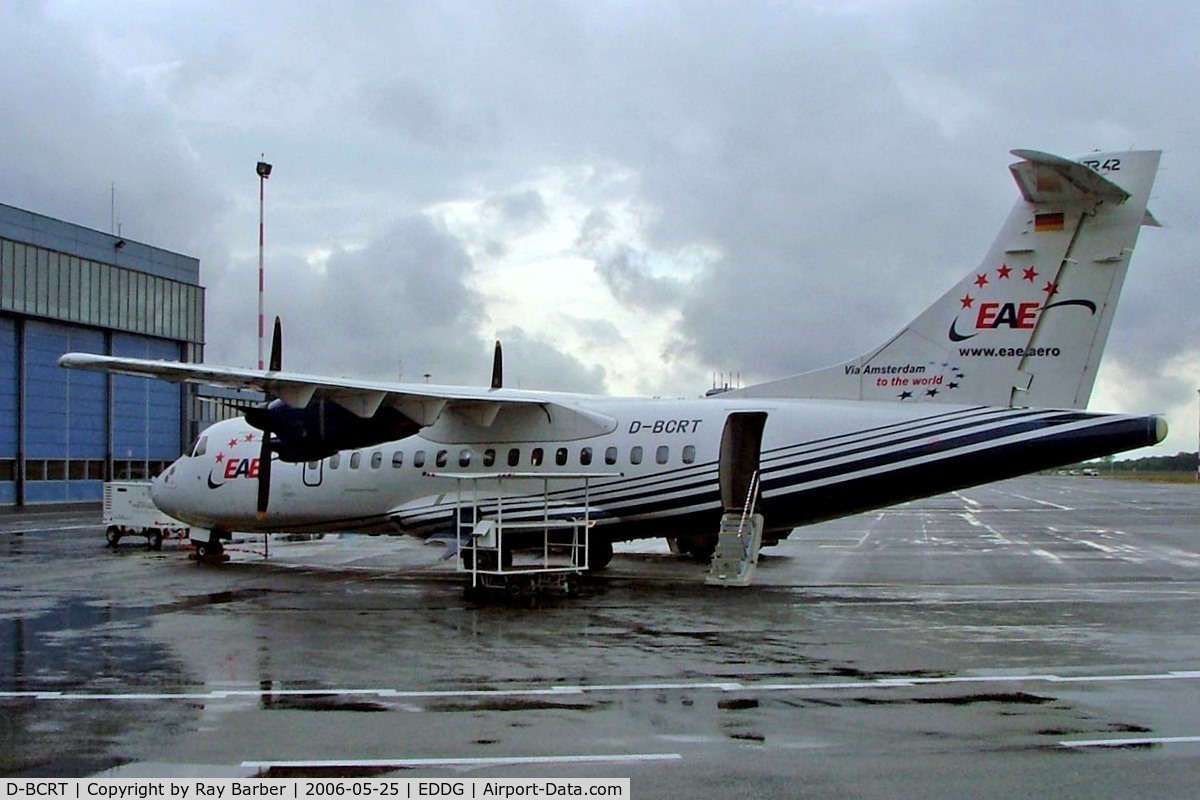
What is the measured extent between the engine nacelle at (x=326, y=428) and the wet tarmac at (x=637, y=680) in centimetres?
256

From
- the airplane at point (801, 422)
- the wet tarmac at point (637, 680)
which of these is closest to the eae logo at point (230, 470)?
the airplane at point (801, 422)

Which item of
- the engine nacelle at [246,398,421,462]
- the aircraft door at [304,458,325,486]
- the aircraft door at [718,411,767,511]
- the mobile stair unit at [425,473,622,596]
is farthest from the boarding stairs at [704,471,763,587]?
the aircraft door at [304,458,325,486]

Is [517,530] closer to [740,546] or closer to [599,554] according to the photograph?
[599,554]

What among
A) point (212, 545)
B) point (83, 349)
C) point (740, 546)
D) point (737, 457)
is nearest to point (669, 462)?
point (737, 457)

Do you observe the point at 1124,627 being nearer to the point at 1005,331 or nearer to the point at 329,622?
the point at 1005,331

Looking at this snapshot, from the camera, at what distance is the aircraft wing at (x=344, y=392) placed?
20.4 metres

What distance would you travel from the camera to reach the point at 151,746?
8750mm

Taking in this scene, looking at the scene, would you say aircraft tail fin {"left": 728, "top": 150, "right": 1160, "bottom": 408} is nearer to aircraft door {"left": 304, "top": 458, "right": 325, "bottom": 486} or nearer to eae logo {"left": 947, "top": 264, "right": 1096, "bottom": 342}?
eae logo {"left": 947, "top": 264, "right": 1096, "bottom": 342}

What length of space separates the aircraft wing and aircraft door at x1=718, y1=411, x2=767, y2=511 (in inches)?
102

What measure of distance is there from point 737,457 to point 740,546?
167cm

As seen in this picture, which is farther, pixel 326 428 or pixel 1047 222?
pixel 326 428

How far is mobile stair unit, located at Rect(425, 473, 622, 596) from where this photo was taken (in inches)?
784

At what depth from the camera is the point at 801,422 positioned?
20500mm

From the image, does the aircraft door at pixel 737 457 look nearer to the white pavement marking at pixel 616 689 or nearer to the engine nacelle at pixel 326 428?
the engine nacelle at pixel 326 428
